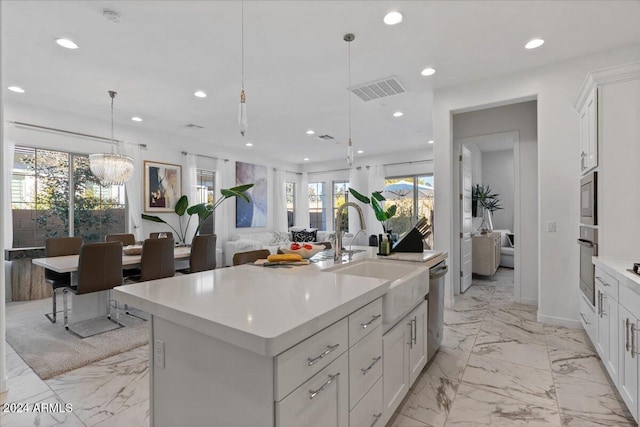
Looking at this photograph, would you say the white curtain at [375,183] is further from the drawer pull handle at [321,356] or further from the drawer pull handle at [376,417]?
the drawer pull handle at [321,356]

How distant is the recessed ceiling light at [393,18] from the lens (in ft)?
8.02

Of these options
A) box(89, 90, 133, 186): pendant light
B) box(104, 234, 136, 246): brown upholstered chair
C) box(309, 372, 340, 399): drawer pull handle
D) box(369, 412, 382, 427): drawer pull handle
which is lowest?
box(369, 412, 382, 427): drawer pull handle

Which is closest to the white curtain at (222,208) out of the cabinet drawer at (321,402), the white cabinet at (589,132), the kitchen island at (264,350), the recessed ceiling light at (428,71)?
the recessed ceiling light at (428,71)

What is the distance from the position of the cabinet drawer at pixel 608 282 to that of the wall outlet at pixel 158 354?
8.74 ft

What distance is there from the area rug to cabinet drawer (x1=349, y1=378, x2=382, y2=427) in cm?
245

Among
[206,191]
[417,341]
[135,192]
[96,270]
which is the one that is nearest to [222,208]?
[206,191]

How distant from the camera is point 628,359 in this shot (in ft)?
5.83

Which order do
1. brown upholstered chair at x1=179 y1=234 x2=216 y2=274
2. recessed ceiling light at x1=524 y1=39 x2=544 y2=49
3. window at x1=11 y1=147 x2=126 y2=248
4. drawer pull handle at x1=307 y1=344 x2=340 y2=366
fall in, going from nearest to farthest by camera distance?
drawer pull handle at x1=307 y1=344 x2=340 y2=366
recessed ceiling light at x1=524 y1=39 x2=544 y2=49
brown upholstered chair at x1=179 y1=234 x2=216 y2=274
window at x1=11 y1=147 x2=126 y2=248

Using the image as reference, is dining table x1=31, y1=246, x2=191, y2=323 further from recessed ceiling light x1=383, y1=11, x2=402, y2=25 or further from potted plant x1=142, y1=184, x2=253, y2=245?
recessed ceiling light x1=383, y1=11, x2=402, y2=25

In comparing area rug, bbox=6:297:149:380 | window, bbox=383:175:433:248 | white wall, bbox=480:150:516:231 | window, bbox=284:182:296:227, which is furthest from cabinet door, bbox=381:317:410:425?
window, bbox=284:182:296:227

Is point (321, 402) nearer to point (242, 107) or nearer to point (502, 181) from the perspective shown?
point (242, 107)

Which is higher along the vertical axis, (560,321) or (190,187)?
(190,187)

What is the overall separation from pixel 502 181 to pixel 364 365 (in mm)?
7907

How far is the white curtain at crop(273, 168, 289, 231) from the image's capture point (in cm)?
851
